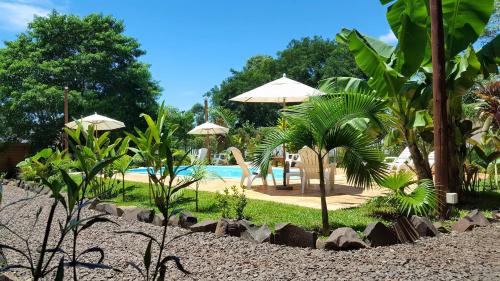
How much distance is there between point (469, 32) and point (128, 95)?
2235 cm

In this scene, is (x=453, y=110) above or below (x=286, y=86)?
below

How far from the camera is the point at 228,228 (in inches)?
203

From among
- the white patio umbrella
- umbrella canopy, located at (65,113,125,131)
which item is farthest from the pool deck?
umbrella canopy, located at (65,113,125,131)

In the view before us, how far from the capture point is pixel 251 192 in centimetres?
1026

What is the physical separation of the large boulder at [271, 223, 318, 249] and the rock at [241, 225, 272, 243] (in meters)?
0.12

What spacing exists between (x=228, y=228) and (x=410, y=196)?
2437 mm

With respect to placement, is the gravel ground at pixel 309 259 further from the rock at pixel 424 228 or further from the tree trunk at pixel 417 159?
the tree trunk at pixel 417 159

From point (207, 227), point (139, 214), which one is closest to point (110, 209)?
point (139, 214)

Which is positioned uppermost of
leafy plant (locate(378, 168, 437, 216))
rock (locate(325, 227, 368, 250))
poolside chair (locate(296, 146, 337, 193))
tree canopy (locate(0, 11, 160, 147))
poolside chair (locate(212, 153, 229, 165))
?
tree canopy (locate(0, 11, 160, 147))

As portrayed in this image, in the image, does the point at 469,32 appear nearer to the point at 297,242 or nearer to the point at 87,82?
the point at 297,242

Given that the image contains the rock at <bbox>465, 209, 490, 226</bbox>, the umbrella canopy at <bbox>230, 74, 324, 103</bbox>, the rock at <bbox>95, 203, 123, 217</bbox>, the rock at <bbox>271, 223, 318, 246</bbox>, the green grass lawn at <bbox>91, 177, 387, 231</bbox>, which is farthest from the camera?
the umbrella canopy at <bbox>230, 74, 324, 103</bbox>

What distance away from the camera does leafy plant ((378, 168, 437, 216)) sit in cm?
584

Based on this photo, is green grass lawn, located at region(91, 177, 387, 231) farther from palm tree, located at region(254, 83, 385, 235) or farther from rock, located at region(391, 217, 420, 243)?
rock, located at region(391, 217, 420, 243)

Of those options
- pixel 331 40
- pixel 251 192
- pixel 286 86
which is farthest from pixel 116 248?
pixel 331 40
